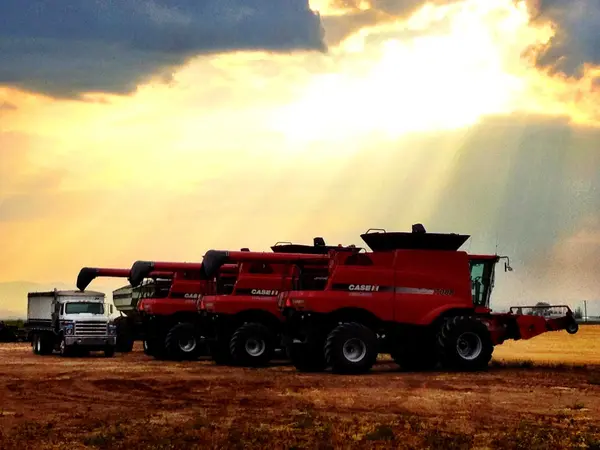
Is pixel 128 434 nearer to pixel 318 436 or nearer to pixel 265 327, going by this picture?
pixel 318 436

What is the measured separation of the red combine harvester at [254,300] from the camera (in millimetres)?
36938

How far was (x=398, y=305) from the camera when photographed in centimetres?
3362

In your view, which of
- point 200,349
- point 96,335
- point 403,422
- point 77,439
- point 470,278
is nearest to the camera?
Result: point 77,439

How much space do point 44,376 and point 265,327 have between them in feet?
25.8

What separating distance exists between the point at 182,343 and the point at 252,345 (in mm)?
5581

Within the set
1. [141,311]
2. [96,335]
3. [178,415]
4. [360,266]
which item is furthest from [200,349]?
[178,415]

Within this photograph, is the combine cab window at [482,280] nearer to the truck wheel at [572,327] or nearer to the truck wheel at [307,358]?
the truck wheel at [572,327]

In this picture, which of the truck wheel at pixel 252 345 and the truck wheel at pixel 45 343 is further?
the truck wheel at pixel 45 343

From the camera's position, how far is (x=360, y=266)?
110 ft

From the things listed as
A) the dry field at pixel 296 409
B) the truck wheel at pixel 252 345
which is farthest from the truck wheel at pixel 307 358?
the truck wheel at pixel 252 345

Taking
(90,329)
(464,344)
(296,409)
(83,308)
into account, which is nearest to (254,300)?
(464,344)

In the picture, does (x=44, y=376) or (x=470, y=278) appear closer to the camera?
(x=44, y=376)

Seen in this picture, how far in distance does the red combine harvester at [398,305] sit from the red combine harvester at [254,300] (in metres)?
2.66

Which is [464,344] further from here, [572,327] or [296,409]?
[296,409]
